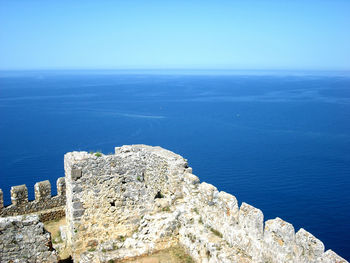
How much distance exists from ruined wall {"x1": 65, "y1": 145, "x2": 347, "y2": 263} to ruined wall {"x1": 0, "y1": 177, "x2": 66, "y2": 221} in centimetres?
527

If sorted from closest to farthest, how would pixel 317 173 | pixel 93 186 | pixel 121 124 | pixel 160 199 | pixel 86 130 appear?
pixel 93 186
pixel 160 199
pixel 317 173
pixel 86 130
pixel 121 124

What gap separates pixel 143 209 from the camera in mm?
10750

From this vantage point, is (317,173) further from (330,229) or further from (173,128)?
(173,128)

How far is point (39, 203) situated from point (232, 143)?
187 feet

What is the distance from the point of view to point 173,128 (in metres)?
81.9

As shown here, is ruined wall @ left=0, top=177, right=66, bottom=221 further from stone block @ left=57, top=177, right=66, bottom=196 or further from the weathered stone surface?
the weathered stone surface

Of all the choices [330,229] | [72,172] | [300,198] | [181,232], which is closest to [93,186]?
[72,172]

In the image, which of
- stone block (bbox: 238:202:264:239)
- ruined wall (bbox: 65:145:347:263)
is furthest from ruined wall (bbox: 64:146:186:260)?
stone block (bbox: 238:202:264:239)

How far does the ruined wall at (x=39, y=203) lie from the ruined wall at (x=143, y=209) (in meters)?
5.27

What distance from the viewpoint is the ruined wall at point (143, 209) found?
890 cm

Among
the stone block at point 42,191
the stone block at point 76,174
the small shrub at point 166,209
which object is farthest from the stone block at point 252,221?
the stone block at point 42,191

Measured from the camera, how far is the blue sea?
137 ft

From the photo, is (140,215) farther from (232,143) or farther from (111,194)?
(232,143)

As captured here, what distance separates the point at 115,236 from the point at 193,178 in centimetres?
303
